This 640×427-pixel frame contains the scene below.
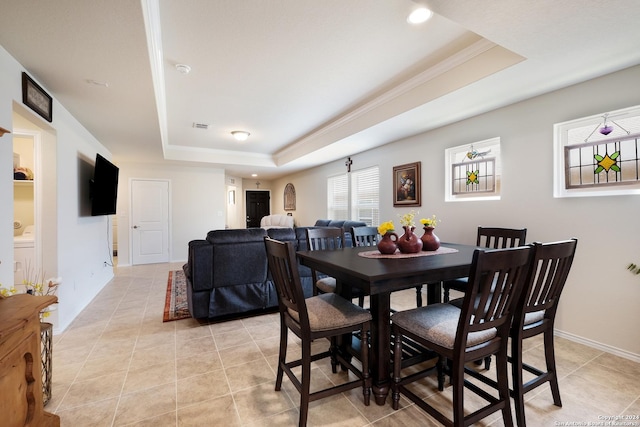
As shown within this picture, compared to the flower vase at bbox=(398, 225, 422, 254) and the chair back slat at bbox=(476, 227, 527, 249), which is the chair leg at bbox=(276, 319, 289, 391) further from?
the chair back slat at bbox=(476, 227, 527, 249)

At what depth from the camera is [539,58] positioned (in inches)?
83.4

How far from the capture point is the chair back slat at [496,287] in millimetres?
1229

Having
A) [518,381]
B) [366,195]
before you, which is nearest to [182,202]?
[366,195]

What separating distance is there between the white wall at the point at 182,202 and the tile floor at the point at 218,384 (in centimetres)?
382

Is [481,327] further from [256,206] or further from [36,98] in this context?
[256,206]

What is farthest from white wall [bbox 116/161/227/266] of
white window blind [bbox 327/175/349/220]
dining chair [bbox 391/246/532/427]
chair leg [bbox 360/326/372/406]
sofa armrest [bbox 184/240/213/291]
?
dining chair [bbox 391/246/532/427]

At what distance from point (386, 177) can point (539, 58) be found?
2.80m

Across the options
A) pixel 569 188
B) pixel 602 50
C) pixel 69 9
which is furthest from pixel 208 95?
pixel 569 188

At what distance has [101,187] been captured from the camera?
3.76m

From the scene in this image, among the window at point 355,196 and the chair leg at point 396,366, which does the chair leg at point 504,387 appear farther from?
the window at point 355,196

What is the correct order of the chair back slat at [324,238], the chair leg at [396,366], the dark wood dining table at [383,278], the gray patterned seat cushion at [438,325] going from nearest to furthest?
the gray patterned seat cushion at [438,325] < the dark wood dining table at [383,278] < the chair leg at [396,366] < the chair back slat at [324,238]

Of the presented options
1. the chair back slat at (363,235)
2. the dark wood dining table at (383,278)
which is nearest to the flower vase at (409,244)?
the dark wood dining table at (383,278)

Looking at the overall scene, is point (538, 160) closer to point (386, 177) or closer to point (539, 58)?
point (539, 58)

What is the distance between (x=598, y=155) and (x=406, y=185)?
2192 millimetres
